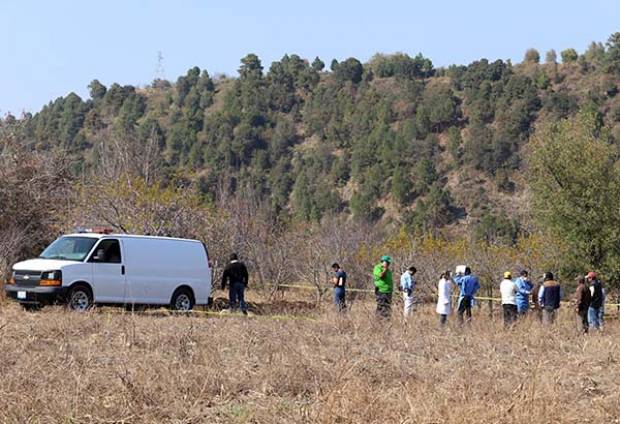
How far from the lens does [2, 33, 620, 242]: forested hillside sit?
245 ft

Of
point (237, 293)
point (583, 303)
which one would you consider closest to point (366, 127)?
point (237, 293)

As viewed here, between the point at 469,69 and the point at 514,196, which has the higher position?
the point at 469,69

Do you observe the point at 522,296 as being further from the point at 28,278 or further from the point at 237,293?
the point at 28,278

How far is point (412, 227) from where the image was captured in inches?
2729

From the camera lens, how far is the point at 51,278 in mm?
18500

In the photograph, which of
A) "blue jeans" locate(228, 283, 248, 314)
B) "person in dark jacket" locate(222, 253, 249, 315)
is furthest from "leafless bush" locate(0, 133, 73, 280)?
"blue jeans" locate(228, 283, 248, 314)

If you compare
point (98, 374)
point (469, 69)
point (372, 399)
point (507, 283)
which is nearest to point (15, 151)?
point (507, 283)

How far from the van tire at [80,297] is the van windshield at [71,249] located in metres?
0.61

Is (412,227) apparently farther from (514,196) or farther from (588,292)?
(588,292)

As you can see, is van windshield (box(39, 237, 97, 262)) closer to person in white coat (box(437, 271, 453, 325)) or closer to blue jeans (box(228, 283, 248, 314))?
blue jeans (box(228, 283, 248, 314))

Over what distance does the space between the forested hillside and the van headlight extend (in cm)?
4591

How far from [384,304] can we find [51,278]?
21.6 feet

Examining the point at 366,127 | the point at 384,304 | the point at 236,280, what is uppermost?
the point at 366,127

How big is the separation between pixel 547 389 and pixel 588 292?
11529mm
